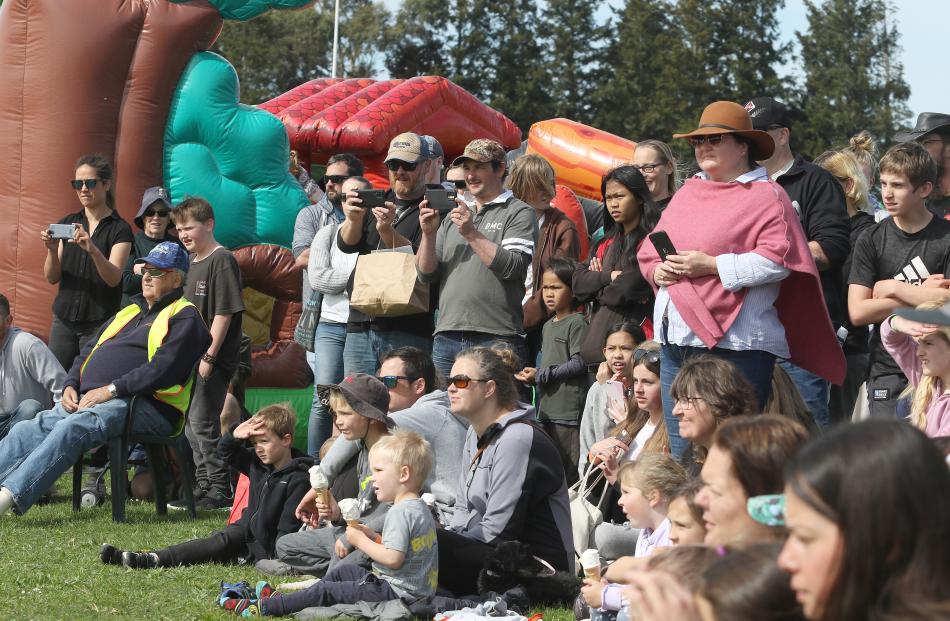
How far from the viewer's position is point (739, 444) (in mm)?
3025

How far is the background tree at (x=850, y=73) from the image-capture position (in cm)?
4741

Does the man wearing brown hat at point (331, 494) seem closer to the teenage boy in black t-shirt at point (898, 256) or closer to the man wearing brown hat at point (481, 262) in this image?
the man wearing brown hat at point (481, 262)

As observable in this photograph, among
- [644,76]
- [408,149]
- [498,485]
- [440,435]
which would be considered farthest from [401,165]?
[644,76]

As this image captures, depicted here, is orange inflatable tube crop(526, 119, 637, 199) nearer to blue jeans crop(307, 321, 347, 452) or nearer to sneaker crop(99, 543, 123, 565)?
blue jeans crop(307, 321, 347, 452)

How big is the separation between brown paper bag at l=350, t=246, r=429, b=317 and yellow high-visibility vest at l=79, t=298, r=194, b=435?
127cm

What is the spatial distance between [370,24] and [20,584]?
43.1 metres

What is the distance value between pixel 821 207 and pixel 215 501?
423 cm

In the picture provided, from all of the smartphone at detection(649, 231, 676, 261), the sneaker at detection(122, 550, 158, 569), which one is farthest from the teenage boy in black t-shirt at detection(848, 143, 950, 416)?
the sneaker at detection(122, 550, 158, 569)

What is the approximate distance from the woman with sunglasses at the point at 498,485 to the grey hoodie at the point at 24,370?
3.42 meters

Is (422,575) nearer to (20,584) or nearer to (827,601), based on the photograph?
(20,584)

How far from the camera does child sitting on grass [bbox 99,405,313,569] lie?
6137mm

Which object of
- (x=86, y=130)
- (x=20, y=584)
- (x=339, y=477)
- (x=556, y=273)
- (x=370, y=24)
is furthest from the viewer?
(x=370, y=24)

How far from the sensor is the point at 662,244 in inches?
193

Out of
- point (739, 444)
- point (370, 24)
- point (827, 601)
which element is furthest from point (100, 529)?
point (370, 24)
